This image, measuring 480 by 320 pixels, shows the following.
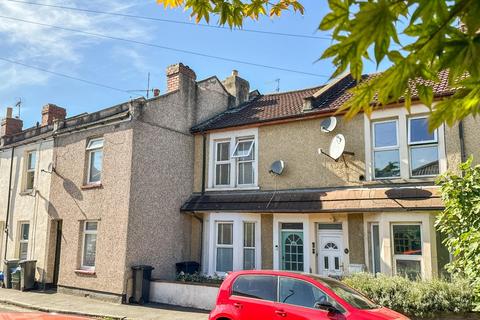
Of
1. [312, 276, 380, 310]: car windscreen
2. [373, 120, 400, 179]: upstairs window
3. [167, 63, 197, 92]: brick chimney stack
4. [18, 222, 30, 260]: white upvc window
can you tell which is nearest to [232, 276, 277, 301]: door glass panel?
[312, 276, 380, 310]: car windscreen

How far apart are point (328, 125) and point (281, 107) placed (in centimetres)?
310

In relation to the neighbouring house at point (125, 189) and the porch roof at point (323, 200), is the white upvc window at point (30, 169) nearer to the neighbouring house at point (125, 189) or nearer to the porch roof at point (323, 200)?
the neighbouring house at point (125, 189)

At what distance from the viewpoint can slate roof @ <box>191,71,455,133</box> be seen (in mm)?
14234

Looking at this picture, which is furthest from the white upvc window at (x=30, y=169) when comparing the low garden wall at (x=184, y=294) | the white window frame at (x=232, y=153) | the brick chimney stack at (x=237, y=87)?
the brick chimney stack at (x=237, y=87)

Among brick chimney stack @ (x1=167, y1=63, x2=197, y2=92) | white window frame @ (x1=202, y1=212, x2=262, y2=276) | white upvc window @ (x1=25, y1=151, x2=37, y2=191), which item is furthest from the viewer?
white upvc window @ (x1=25, y1=151, x2=37, y2=191)

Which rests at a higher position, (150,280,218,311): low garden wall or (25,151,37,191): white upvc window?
(25,151,37,191): white upvc window

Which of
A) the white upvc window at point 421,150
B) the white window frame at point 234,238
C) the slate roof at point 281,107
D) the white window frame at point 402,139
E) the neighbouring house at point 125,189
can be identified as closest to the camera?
the white window frame at point 402,139

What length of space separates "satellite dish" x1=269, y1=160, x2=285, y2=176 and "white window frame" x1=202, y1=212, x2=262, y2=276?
159cm

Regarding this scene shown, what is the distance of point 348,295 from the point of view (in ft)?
25.0

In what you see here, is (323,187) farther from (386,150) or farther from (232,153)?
Result: (232,153)

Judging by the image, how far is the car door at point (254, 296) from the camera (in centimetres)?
762

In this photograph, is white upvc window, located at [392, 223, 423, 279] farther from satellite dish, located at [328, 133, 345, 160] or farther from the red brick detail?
the red brick detail

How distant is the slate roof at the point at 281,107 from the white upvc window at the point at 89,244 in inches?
196

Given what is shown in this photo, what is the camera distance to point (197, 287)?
40.9ft
